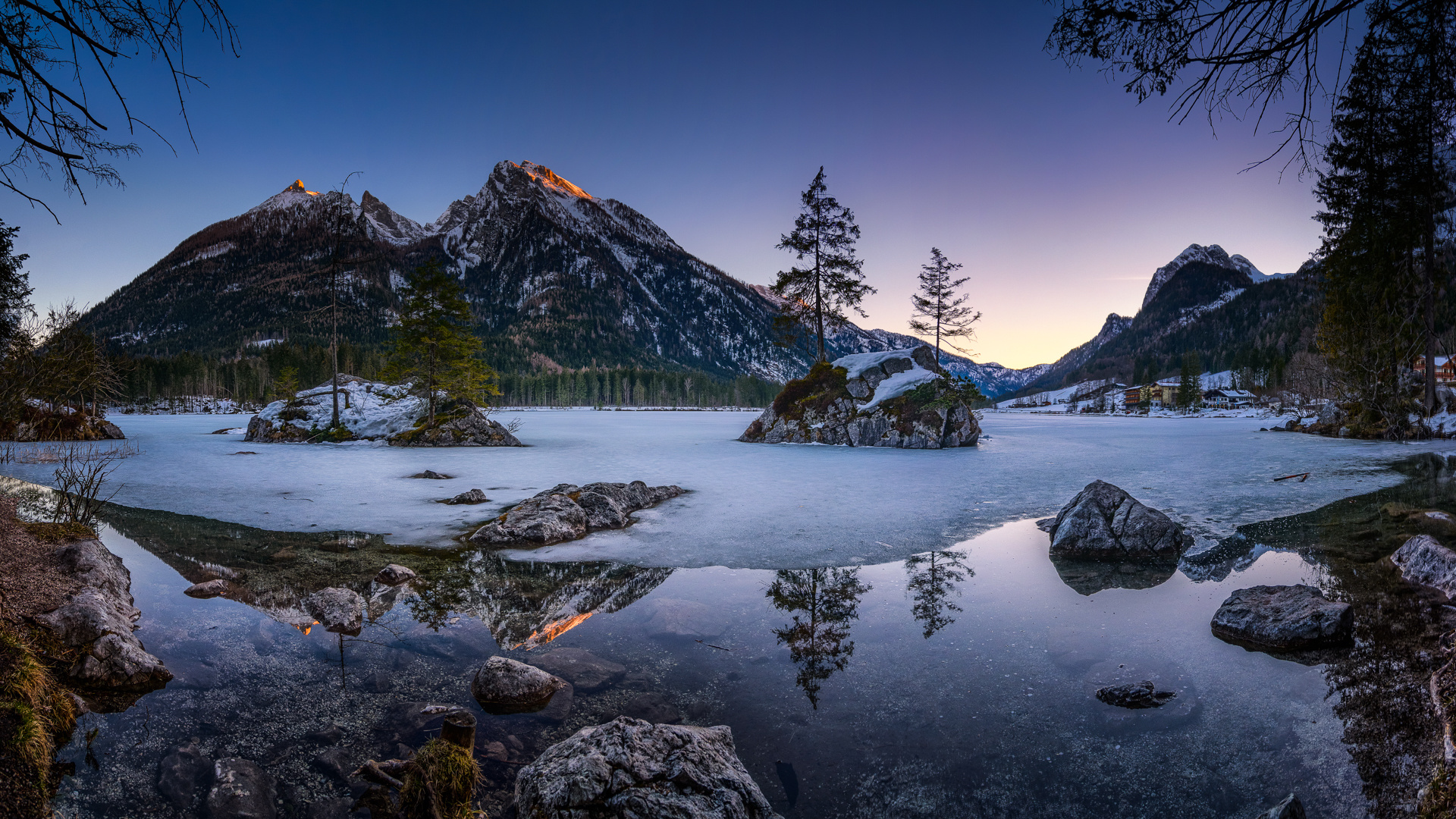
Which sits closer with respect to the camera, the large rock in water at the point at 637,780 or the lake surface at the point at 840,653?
the large rock in water at the point at 637,780

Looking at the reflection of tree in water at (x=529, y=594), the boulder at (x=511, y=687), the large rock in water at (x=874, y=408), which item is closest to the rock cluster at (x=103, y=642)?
the reflection of tree in water at (x=529, y=594)

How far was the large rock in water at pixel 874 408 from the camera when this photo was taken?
78.5 feet

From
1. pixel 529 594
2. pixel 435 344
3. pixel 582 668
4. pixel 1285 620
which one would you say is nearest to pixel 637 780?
pixel 582 668

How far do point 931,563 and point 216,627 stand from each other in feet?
24.3

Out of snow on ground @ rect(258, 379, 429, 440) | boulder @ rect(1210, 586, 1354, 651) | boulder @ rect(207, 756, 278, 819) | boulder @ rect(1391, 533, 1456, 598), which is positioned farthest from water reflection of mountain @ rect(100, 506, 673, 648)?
snow on ground @ rect(258, 379, 429, 440)

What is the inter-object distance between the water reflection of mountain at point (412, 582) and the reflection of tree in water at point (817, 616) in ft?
5.03

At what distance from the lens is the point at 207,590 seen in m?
5.90

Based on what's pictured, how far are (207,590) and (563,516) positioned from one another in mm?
4146

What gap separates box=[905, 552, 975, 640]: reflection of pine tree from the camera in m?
5.23

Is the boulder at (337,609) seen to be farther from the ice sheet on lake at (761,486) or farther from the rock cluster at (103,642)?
the ice sheet on lake at (761,486)

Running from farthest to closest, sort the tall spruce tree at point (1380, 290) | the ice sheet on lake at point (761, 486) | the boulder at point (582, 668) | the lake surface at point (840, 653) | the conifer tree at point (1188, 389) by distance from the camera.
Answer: the conifer tree at point (1188, 389), the tall spruce tree at point (1380, 290), the ice sheet on lake at point (761, 486), the boulder at point (582, 668), the lake surface at point (840, 653)

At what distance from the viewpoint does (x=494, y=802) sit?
279cm

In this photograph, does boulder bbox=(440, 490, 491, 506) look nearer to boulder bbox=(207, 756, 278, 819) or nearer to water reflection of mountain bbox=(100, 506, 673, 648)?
water reflection of mountain bbox=(100, 506, 673, 648)

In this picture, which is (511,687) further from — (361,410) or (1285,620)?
(361,410)
